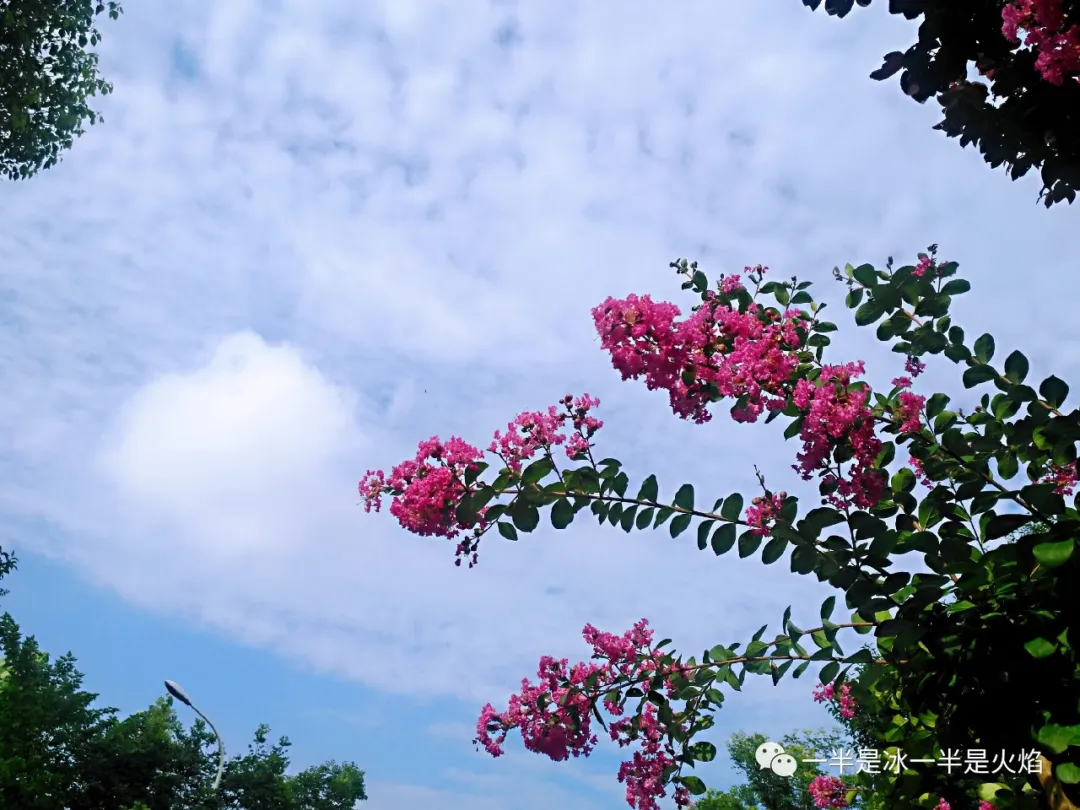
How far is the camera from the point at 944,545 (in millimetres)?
2678

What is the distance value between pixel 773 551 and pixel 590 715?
137 cm

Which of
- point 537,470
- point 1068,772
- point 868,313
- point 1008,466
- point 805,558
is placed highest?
point 868,313

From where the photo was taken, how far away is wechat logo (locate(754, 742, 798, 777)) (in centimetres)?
472

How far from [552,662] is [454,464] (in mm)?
1394

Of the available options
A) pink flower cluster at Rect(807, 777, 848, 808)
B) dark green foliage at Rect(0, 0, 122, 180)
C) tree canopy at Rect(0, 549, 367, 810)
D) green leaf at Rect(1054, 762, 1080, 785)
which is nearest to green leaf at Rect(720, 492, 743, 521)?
green leaf at Rect(1054, 762, 1080, 785)

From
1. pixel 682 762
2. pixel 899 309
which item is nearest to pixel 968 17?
pixel 899 309

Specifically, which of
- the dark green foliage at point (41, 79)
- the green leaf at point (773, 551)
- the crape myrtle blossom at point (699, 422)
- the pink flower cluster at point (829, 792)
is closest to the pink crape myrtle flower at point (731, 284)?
the crape myrtle blossom at point (699, 422)

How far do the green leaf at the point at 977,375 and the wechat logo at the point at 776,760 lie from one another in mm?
2562

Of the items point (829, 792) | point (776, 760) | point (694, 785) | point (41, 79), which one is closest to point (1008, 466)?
point (694, 785)

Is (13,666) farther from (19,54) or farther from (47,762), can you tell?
(19,54)

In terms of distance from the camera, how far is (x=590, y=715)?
384 cm

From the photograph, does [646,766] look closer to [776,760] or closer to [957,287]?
[776,760]

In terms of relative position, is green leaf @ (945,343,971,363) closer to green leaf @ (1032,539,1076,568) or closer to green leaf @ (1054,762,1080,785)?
green leaf @ (1032,539,1076,568)

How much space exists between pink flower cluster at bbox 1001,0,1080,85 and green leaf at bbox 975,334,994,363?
4.03 feet
